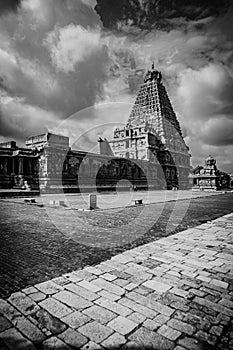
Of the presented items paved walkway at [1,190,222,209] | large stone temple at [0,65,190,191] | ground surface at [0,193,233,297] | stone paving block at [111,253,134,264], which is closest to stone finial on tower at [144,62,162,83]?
large stone temple at [0,65,190,191]

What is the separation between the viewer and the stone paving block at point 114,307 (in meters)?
2.72

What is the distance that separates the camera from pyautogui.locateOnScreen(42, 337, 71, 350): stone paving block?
2.14 metres

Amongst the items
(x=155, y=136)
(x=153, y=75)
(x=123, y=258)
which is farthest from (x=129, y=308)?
(x=153, y=75)

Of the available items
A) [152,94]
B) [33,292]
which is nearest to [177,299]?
[33,292]

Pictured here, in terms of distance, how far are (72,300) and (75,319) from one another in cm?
42

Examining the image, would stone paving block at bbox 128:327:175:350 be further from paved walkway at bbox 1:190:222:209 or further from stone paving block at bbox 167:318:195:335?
paved walkway at bbox 1:190:222:209

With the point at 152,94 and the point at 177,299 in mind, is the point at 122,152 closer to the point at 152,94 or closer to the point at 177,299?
the point at 152,94

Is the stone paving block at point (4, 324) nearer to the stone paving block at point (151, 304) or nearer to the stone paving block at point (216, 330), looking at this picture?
the stone paving block at point (151, 304)

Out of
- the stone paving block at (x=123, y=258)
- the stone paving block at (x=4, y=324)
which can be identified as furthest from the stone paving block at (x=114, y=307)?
the stone paving block at (x=123, y=258)

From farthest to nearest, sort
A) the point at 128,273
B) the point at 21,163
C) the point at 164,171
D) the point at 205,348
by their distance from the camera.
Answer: the point at 164,171, the point at 21,163, the point at 128,273, the point at 205,348

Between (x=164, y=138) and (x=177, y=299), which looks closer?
(x=177, y=299)

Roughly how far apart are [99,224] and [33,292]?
4929 millimetres

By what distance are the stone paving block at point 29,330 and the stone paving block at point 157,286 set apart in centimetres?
162

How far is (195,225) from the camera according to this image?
806 centimetres
